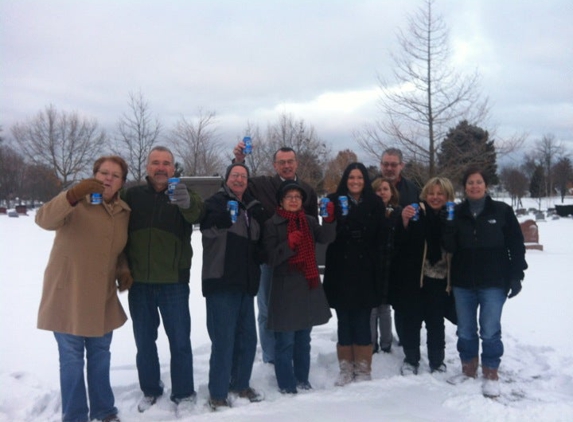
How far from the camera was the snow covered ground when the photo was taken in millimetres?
3510

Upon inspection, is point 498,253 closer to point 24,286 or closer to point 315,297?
point 315,297

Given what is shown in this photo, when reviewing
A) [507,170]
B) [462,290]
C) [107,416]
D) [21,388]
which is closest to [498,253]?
[462,290]

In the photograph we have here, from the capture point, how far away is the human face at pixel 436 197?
452cm

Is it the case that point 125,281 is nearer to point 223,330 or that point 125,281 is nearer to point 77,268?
point 77,268

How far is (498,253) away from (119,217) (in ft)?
11.2

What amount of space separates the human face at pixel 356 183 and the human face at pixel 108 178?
6.82ft

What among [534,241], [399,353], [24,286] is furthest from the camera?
[534,241]

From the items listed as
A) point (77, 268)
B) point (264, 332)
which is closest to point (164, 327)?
point (77, 268)

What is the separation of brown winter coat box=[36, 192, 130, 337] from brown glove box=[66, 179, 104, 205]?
4cm

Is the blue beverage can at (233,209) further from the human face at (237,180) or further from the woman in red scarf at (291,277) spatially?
the woman in red scarf at (291,277)

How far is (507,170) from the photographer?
55.8 metres

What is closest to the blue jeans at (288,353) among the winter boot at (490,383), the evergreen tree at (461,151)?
the winter boot at (490,383)

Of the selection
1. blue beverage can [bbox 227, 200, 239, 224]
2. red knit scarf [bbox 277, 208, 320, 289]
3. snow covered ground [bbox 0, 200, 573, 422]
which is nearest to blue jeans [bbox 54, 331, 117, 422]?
snow covered ground [bbox 0, 200, 573, 422]

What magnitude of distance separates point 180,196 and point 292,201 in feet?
3.33
